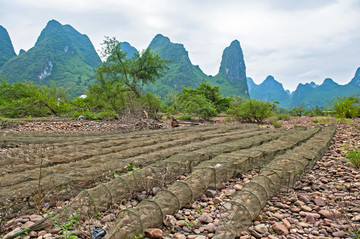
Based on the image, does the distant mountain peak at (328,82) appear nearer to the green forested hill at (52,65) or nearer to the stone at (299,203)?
the green forested hill at (52,65)

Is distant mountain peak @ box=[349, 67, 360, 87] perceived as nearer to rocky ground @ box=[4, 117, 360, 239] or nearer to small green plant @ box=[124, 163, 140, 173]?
rocky ground @ box=[4, 117, 360, 239]

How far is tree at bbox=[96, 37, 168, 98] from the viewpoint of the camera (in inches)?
575

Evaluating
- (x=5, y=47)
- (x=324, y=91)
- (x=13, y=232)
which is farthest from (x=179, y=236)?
(x=324, y=91)

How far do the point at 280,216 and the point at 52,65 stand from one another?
78031 millimetres

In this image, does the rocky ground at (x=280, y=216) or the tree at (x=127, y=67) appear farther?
the tree at (x=127, y=67)

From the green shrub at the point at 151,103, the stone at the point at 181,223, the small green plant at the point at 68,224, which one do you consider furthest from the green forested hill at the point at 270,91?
the small green plant at the point at 68,224

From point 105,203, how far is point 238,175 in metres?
1.84

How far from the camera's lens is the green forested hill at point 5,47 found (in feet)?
229

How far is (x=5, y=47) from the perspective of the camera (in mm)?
77000

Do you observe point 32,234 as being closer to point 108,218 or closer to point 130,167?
point 108,218

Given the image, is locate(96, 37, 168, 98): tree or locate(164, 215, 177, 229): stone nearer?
locate(164, 215, 177, 229): stone

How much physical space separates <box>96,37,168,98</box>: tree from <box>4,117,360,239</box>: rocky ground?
493 inches

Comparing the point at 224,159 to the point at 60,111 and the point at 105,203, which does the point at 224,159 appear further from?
the point at 60,111

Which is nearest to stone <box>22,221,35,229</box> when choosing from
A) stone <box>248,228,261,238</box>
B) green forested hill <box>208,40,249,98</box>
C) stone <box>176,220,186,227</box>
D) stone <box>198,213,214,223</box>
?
stone <box>176,220,186,227</box>
